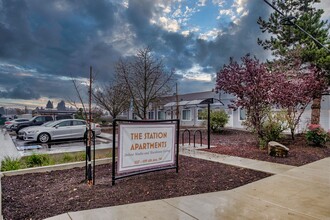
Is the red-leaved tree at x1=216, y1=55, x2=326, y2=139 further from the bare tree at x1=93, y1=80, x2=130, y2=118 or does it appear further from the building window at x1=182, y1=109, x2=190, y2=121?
the building window at x1=182, y1=109, x2=190, y2=121

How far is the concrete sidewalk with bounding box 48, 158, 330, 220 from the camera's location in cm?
342

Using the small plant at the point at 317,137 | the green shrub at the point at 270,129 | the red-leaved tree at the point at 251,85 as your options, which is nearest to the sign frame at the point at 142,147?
the red-leaved tree at the point at 251,85

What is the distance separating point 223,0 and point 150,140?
668cm

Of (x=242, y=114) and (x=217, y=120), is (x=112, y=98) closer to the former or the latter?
(x=217, y=120)

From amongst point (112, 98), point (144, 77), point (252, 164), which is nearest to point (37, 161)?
point (252, 164)

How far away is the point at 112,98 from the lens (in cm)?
2223

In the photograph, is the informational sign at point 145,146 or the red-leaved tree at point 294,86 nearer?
the informational sign at point 145,146

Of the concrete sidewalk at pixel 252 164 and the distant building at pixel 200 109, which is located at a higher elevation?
the distant building at pixel 200 109

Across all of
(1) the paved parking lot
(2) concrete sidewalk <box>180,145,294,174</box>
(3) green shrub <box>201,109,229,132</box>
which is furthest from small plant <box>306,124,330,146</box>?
(1) the paved parking lot

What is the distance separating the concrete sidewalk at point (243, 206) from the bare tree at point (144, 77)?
45.9 ft

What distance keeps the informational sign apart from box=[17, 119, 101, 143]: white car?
28.0 feet

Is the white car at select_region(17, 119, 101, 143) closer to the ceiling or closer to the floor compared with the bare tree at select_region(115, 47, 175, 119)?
closer to the floor

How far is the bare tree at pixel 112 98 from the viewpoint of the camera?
69.7 feet

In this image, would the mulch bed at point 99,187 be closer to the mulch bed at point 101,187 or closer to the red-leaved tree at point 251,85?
the mulch bed at point 101,187
